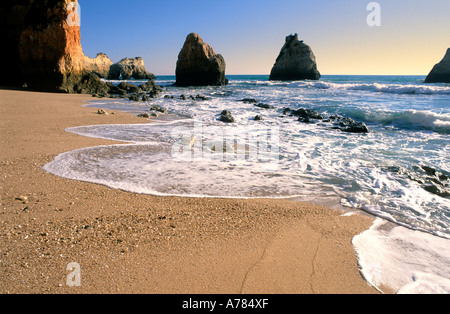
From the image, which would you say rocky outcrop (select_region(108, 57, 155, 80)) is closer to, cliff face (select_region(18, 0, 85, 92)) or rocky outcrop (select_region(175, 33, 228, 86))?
rocky outcrop (select_region(175, 33, 228, 86))

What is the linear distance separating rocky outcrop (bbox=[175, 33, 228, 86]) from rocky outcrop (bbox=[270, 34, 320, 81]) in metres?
25.1

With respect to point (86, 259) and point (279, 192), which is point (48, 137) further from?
point (279, 192)

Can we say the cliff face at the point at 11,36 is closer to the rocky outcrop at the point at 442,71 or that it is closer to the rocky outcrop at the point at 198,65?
the rocky outcrop at the point at 198,65

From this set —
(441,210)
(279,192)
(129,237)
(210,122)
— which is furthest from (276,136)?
(129,237)

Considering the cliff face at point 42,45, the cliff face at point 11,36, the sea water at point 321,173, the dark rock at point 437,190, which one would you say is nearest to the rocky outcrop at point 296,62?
the cliff face at point 42,45

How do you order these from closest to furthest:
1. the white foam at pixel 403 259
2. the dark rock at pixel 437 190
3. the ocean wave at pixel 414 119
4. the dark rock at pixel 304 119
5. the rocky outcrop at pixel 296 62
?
the white foam at pixel 403 259
the dark rock at pixel 437 190
the ocean wave at pixel 414 119
the dark rock at pixel 304 119
the rocky outcrop at pixel 296 62

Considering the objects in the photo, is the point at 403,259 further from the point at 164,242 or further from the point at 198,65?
the point at 198,65

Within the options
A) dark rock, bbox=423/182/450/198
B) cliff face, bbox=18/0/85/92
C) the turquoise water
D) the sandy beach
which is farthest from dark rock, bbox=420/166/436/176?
cliff face, bbox=18/0/85/92

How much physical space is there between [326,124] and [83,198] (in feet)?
31.4

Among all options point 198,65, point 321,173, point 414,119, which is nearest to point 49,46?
point 321,173

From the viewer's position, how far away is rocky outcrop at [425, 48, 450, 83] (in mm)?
40375

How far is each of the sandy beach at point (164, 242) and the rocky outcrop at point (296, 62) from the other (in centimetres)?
5971

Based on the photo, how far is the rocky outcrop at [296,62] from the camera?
56.2m

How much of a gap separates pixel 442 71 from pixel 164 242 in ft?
177
